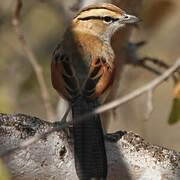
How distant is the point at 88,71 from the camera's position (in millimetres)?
5508

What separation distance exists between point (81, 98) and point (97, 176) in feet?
3.63

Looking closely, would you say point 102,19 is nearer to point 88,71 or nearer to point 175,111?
point 88,71

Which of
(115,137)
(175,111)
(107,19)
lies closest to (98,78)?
(175,111)

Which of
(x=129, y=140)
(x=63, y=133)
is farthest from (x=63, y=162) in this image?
(x=129, y=140)

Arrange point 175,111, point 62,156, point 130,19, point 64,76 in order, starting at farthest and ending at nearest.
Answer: point 130,19, point 64,76, point 175,111, point 62,156

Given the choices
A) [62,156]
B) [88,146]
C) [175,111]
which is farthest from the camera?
[175,111]

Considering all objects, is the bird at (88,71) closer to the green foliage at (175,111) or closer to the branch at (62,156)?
the branch at (62,156)

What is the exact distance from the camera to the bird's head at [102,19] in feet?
20.1

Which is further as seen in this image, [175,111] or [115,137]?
[175,111]

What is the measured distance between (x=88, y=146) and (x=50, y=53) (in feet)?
15.1

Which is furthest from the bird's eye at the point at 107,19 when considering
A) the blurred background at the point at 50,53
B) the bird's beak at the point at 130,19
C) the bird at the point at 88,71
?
the blurred background at the point at 50,53

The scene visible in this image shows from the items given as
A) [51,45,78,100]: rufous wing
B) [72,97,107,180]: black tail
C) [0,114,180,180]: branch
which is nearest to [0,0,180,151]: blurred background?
[51,45,78,100]: rufous wing

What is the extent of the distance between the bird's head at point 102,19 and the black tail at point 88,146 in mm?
1219

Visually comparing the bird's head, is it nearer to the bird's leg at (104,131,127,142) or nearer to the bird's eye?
the bird's eye
